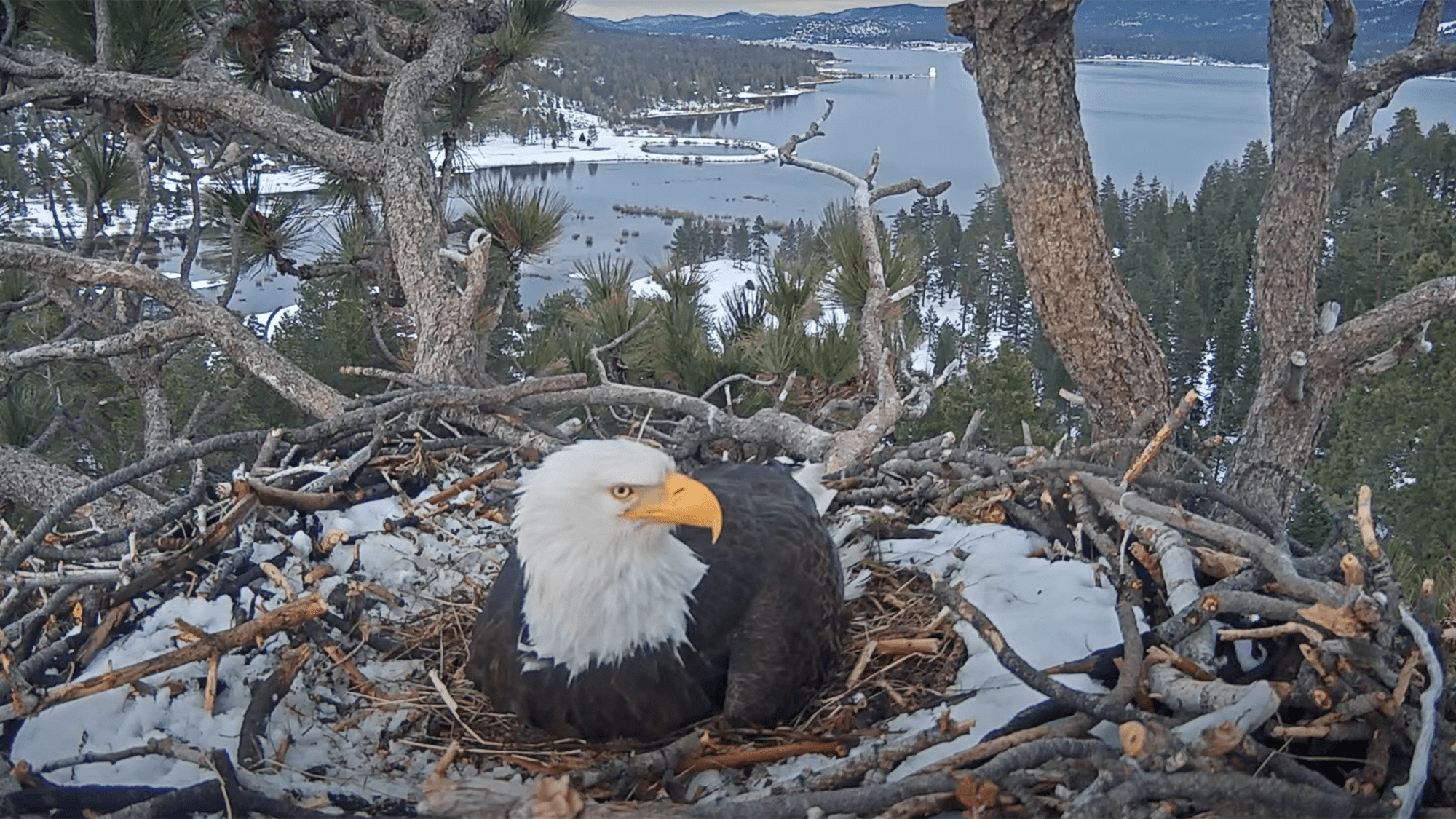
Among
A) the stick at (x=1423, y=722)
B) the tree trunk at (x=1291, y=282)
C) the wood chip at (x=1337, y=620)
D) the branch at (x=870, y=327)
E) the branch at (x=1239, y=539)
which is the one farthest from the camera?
the tree trunk at (x=1291, y=282)

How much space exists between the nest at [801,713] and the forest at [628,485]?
12 mm

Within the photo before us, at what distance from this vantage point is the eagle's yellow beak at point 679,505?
2176 millimetres

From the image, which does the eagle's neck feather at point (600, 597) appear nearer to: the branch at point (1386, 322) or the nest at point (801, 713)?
the nest at point (801, 713)

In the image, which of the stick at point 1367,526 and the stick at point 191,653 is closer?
the stick at point 1367,526

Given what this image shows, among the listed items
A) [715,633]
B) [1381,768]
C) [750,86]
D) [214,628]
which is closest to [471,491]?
[214,628]

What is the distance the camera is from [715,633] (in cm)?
242

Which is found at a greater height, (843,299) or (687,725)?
(843,299)

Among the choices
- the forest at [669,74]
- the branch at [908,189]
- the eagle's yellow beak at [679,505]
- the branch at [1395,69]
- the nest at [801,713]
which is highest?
the forest at [669,74]

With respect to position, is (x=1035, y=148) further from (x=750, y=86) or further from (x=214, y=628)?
(x=750, y=86)

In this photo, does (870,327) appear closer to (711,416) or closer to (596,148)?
(711,416)

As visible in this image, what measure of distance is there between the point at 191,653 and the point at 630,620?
1018 millimetres

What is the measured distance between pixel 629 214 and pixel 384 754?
95.2 feet

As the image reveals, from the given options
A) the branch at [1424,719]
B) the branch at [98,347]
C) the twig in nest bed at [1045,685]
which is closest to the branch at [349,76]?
the branch at [98,347]

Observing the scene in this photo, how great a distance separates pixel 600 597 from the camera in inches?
91.1
